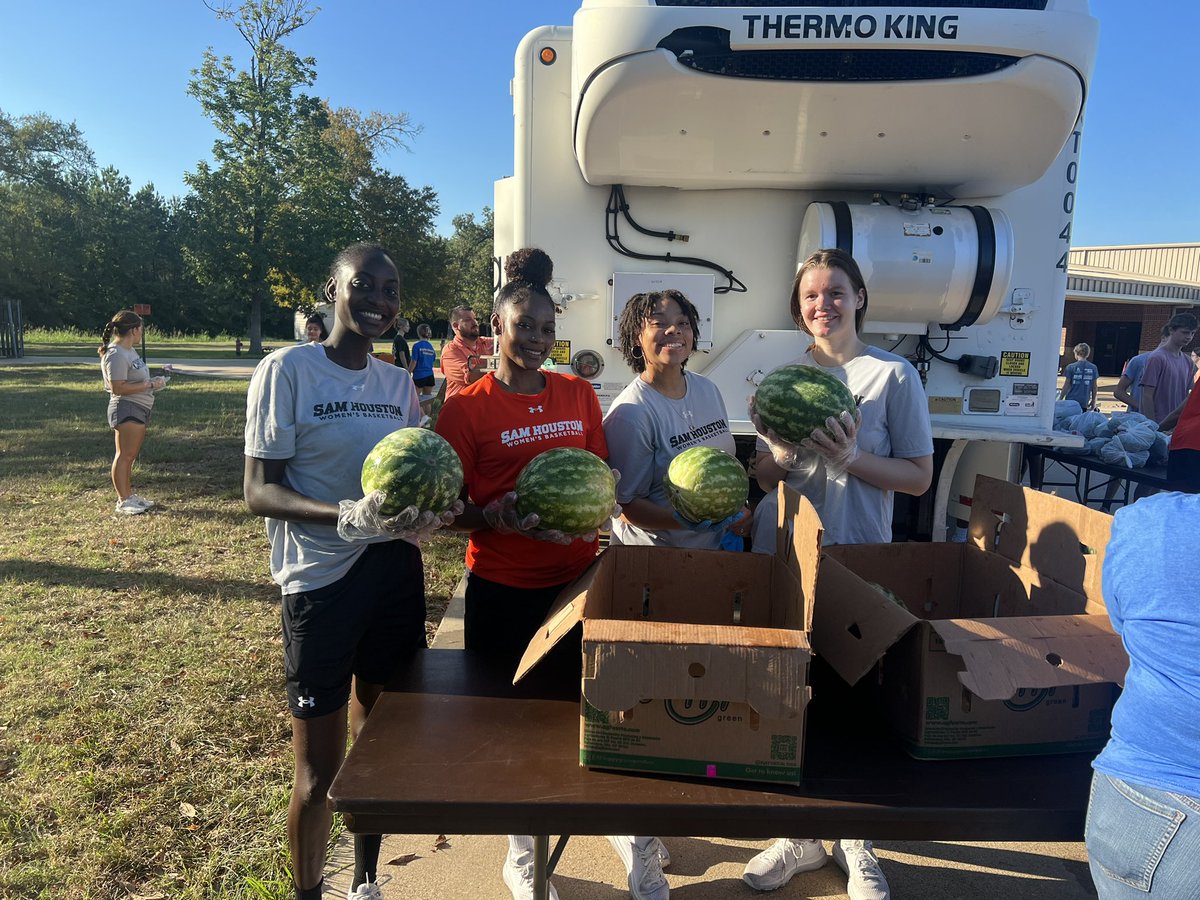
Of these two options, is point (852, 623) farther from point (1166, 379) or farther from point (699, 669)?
point (1166, 379)

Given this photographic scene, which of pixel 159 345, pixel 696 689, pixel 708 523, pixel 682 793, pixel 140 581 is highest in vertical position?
pixel 159 345

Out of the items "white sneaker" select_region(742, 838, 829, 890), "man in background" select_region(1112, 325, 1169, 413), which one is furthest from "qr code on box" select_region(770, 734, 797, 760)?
"man in background" select_region(1112, 325, 1169, 413)

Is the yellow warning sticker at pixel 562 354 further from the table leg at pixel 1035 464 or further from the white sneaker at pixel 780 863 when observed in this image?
the table leg at pixel 1035 464

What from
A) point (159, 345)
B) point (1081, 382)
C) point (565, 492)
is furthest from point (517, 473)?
point (159, 345)

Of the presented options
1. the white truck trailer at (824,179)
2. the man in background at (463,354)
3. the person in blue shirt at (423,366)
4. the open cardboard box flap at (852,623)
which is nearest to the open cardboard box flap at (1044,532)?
the open cardboard box flap at (852,623)

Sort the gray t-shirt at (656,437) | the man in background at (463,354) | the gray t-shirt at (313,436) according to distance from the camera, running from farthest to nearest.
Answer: the man in background at (463,354) < the gray t-shirt at (656,437) < the gray t-shirt at (313,436)

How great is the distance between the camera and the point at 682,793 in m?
1.71

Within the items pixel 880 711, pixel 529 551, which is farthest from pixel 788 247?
pixel 880 711

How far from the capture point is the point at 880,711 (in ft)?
6.61

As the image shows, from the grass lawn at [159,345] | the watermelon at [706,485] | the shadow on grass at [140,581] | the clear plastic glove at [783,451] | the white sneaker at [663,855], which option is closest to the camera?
the watermelon at [706,485]

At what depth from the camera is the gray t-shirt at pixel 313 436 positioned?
2.26m

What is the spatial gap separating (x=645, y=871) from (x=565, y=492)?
60.5 inches

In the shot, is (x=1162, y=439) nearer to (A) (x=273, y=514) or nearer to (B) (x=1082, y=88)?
(B) (x=1082, y=88)

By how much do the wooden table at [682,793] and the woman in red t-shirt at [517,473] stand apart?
65cm
